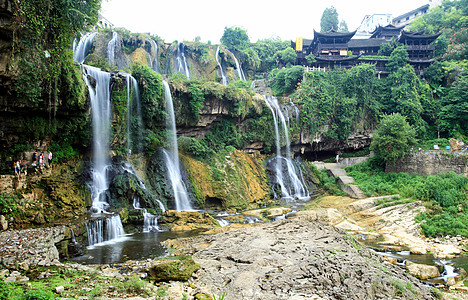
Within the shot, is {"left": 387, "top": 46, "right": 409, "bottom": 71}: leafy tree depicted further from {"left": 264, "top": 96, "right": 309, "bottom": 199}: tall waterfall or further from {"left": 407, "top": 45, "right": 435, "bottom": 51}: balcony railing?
{"left": 264, "top": 96, "right": 309, "bottom": 199}: tall waterfall

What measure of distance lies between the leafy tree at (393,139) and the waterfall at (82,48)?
25577 mm

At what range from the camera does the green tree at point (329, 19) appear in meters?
58.7

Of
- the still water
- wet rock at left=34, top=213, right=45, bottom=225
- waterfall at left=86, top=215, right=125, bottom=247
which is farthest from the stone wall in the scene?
wet rock at left=34, top=213, right=45, bottom=225

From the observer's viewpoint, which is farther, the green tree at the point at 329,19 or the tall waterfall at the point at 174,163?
the green tree at the point at 329,19

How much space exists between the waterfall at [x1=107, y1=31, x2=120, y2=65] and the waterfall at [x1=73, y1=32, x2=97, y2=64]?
1673mm

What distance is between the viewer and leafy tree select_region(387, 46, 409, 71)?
3788cm

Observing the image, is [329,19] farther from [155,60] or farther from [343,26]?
[155,60]

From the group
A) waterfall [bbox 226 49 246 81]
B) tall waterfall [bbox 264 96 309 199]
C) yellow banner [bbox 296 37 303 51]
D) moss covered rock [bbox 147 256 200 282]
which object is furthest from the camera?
yellow banner [bbox 296 37 303 51]

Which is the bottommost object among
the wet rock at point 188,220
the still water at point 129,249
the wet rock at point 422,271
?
the wet rock at point 422,271

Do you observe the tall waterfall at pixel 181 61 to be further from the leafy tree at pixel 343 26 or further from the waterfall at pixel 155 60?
the leafy tree at pixel 343 26

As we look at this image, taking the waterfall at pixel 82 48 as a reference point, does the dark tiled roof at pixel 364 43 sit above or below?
above

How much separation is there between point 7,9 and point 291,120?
2369cm

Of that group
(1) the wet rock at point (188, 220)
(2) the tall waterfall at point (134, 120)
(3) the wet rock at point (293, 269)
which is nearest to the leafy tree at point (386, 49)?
(2) the tall waterfall at point (134, 120)

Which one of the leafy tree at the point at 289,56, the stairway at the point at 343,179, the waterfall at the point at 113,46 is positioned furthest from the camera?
the leafy tree at the point at 289,56
